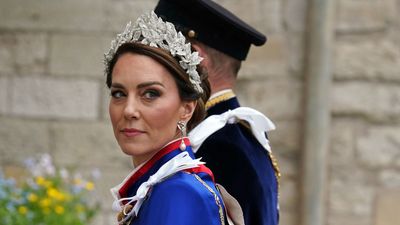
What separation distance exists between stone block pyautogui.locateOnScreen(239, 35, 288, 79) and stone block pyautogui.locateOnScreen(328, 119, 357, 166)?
0.43 metres

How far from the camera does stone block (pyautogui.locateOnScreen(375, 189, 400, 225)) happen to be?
5.12 metres

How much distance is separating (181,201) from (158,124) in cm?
22

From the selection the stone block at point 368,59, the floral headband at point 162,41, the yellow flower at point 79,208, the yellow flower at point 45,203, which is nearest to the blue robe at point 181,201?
the floral headband at point 162,41

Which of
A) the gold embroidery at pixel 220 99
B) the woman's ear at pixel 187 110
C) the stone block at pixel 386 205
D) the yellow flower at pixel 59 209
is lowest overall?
the stone block at pixel 386 205

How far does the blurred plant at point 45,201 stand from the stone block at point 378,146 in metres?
1.50

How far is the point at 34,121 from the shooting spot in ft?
17.3

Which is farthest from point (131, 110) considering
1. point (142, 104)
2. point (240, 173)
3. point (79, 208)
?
point (79, 208)

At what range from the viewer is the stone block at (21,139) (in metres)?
5.26

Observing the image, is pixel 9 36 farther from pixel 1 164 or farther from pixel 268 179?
pixel 268 179

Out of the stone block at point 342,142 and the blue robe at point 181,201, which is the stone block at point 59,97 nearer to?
the stone block at point 342,142

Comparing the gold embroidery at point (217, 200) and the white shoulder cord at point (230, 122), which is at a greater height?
the white shoulder cord at point (230, 122)

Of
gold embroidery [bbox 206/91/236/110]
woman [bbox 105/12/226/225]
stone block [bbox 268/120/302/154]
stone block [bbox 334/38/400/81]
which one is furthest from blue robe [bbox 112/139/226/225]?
stone block [bbox 334/38/400/81]

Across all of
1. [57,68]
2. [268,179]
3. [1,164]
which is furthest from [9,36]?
[268,179]

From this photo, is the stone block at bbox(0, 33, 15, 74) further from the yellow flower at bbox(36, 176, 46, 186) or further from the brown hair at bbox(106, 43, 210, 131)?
the brown hair at bbox(106, 43, 210, 131)
